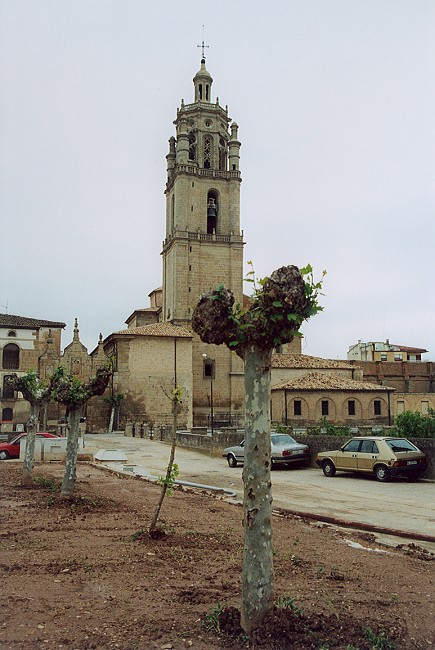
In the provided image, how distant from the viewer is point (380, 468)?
15703 mm

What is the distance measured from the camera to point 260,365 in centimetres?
506

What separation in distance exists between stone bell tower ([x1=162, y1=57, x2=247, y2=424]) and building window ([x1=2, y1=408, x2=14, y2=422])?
15.5 metres

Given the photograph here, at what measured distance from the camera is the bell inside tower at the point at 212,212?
55.7m

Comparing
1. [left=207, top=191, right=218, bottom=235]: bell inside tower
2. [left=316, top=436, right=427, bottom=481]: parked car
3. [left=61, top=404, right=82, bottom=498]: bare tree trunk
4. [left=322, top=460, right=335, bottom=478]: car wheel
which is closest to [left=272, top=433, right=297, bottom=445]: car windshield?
[left=322, top=460, right=335, bottom=478]: car wheel

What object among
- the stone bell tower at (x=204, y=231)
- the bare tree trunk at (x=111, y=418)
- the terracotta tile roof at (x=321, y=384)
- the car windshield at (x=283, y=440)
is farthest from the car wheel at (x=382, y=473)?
the stone bell tower at (x=204, y=231)

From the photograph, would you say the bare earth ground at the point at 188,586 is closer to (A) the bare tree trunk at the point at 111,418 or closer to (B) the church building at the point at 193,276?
(A) the bare tree trunk at the point at 111,418

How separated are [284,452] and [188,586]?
14100 millimetres

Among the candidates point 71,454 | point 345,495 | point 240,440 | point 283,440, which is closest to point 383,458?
point 345,495

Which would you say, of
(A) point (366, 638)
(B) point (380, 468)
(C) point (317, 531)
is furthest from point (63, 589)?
(B) point (380, 468)

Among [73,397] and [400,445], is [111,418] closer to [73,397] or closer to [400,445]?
[400,445]

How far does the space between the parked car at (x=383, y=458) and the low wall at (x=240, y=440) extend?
1.01ft

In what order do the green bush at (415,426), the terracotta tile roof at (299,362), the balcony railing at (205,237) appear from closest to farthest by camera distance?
the green bush at (415,426) → the terracotta tile roof at (299,362) → the balcony railing at (205,237)

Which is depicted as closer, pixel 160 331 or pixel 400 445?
pixel 400 445

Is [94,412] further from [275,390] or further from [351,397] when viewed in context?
[351,397]
